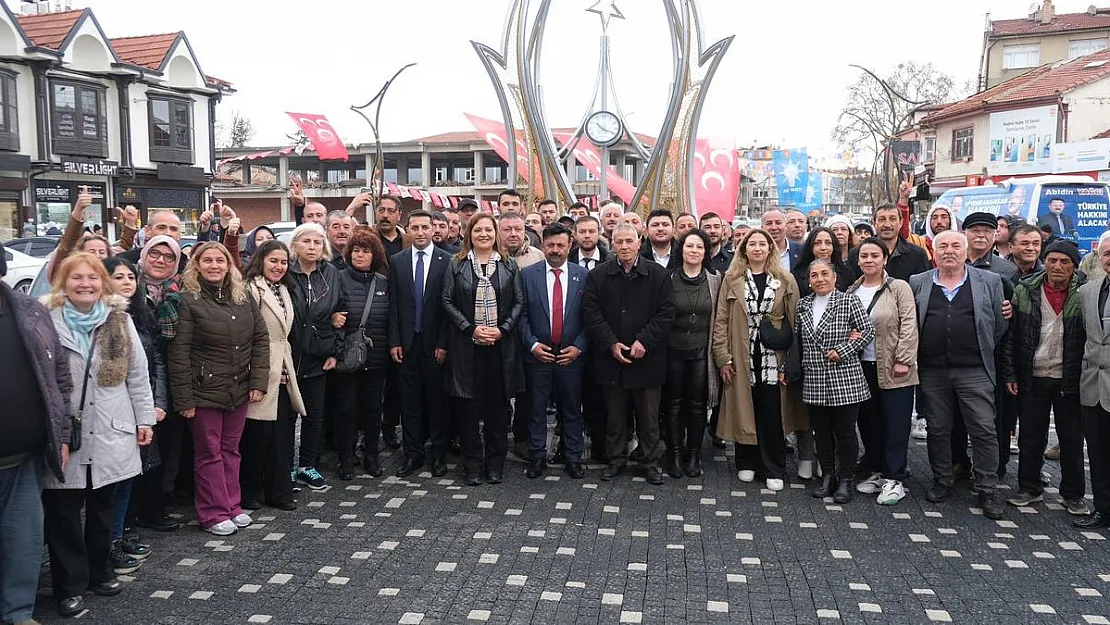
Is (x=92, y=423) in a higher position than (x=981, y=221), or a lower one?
lower

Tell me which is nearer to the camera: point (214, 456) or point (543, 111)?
point (214, 456)

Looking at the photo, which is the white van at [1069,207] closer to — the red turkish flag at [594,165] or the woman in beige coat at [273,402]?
the red turkish flag at [594,165]

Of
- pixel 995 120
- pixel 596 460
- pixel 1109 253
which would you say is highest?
pixel 995 120

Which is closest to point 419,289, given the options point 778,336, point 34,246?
point 778,336

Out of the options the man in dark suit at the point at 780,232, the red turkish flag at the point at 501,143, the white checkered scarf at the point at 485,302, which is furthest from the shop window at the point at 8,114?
the man in dark suit at the point at 780,232

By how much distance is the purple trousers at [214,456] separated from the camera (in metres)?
4.96

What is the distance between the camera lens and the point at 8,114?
25.6 metres

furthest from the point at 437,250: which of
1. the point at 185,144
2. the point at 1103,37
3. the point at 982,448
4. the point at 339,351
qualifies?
the point at 1103,37

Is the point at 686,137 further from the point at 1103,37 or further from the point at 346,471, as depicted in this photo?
the point at 1103,37

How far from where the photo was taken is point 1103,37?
40.8 metres

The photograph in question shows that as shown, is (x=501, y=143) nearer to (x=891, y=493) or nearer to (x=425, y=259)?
(x=425, y=259)

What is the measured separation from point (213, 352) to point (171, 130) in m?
29.4

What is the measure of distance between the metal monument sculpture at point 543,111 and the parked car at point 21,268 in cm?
789

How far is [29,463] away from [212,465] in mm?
1331
